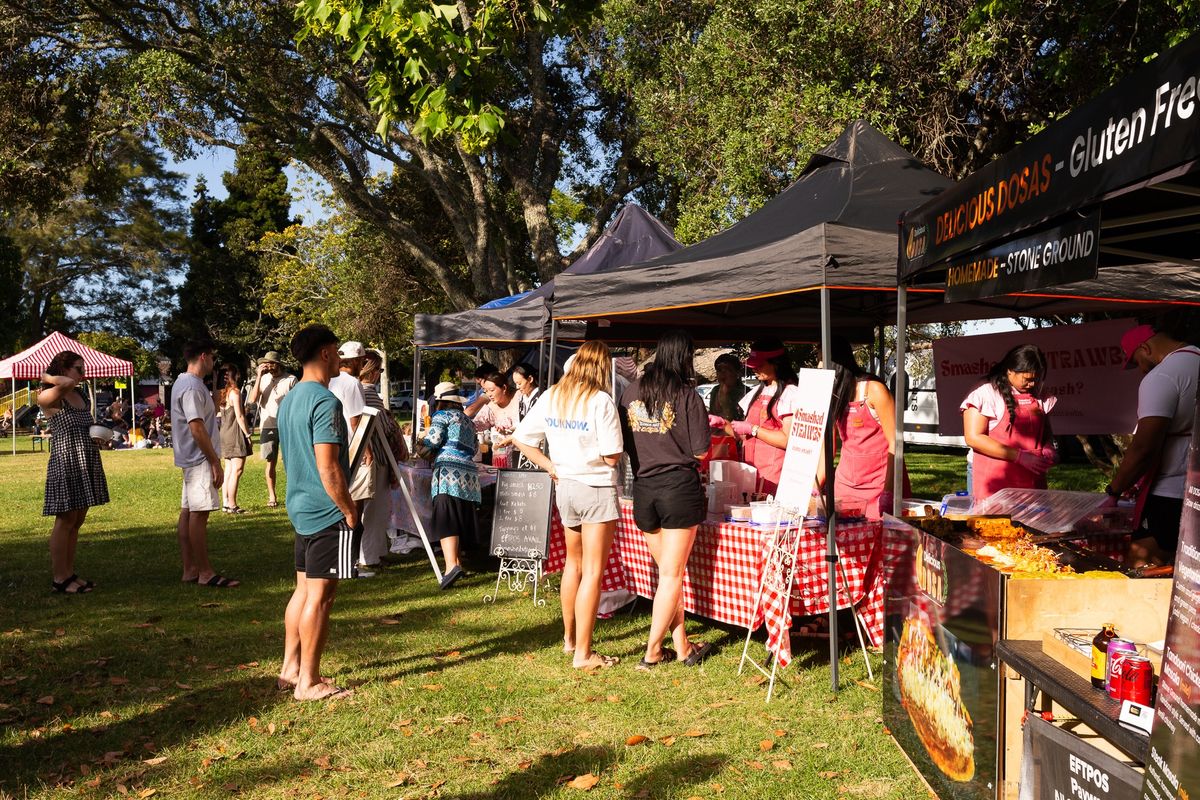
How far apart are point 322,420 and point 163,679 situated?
Answer: 2010 millimetres

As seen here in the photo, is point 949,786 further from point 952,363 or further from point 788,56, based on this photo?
point 788,56

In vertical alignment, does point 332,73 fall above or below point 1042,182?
above

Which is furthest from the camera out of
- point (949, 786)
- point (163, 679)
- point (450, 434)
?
point (450, 434)

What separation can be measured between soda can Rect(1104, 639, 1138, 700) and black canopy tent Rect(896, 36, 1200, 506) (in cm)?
99

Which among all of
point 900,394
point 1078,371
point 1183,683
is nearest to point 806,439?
point 900,394

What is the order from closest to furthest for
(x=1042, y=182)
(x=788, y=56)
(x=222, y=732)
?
(x=1042, y=182)
(x=222, y=732)
(x=788, y=56)

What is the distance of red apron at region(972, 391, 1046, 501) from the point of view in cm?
582

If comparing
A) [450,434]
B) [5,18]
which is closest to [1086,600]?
[450,434]

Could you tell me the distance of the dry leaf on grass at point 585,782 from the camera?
3.87 m

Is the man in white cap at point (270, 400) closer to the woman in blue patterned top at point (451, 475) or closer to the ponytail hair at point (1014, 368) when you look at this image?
the woman in blue patterned top at point (451, 475)

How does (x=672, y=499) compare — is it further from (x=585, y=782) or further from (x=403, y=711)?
(x=403, y=711)

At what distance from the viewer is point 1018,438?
586cm

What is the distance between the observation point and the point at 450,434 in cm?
767

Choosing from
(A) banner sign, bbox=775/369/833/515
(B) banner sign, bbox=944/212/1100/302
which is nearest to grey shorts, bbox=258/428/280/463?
(A) banner sign, bbox=775/369/833/515
